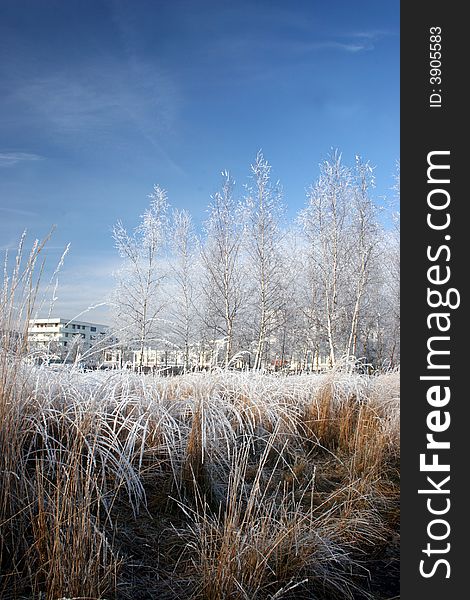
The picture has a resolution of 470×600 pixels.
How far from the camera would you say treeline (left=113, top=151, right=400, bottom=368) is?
14758mm

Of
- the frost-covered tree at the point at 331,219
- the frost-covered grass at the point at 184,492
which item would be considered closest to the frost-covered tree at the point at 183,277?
the frost-covered tree at the point at 331,219

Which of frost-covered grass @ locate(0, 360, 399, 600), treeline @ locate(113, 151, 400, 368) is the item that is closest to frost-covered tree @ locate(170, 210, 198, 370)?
treeline @ locate(113, 151, 400, 368)

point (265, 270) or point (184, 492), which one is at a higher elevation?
point (265, 270)

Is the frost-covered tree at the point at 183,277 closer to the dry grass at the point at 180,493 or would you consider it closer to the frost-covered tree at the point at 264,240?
the frost-covered tree at the point at 264,240

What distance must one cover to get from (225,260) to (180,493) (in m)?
12.1

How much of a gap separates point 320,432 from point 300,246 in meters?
14.5

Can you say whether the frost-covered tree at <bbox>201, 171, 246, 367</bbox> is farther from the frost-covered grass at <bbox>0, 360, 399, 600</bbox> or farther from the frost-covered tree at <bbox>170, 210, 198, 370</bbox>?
the frost-covered grass at <bbox>0, 360, 399, 600</bbox>

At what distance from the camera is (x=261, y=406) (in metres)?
3.85

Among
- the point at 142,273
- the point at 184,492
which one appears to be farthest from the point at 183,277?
the point at 184,492

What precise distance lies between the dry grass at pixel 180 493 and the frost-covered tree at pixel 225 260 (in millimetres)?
10401

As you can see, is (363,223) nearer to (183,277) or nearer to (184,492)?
(183,277)

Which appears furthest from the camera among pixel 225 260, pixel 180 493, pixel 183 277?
pixel 183 277

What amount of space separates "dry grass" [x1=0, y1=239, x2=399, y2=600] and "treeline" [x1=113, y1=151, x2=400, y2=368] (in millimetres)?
9910

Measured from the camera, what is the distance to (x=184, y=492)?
273 cm
